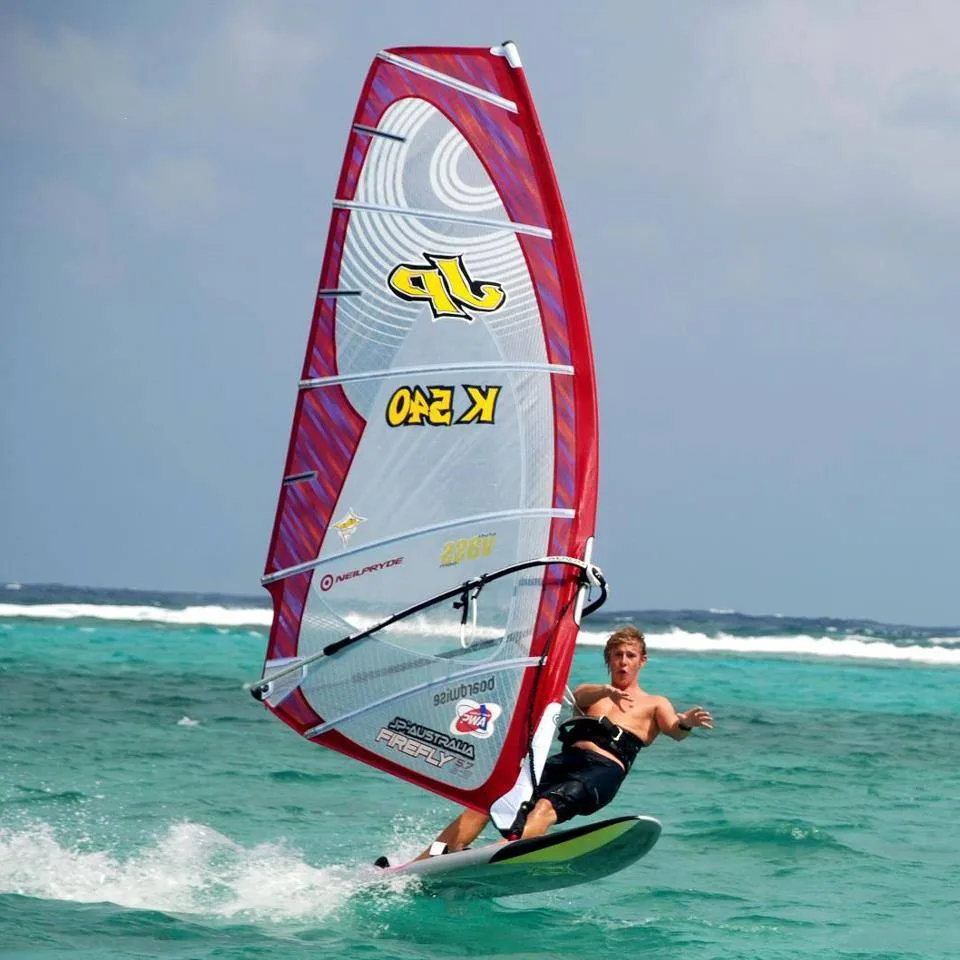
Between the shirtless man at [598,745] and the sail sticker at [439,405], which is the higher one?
the sail sticker at [439,405]

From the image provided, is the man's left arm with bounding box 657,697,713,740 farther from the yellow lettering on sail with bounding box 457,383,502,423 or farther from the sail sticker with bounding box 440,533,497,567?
the yellow lettering on sail with bounding box 457,383,502,423

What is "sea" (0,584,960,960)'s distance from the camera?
566 centimetres

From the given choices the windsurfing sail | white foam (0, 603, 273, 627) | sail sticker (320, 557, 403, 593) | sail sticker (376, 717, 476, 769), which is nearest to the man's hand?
the windsurfing sail

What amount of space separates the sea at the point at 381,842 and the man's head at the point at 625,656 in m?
1.08

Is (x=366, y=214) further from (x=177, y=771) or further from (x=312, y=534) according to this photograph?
(x=177, y=771)

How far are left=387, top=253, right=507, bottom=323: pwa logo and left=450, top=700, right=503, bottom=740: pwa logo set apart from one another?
5.04ft

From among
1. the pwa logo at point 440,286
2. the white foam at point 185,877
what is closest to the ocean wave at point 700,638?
the white foam at point 185,877

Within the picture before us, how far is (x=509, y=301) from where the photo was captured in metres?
5.56

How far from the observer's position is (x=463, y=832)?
19.0 feet

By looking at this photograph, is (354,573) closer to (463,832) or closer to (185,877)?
(463,832)

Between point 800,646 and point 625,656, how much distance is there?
28.2 m

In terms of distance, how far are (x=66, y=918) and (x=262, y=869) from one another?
1246 millimetres

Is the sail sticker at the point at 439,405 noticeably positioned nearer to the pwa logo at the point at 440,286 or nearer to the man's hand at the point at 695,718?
the pwa logo at the point at 440,286

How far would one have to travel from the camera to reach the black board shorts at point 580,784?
566 centimetres
